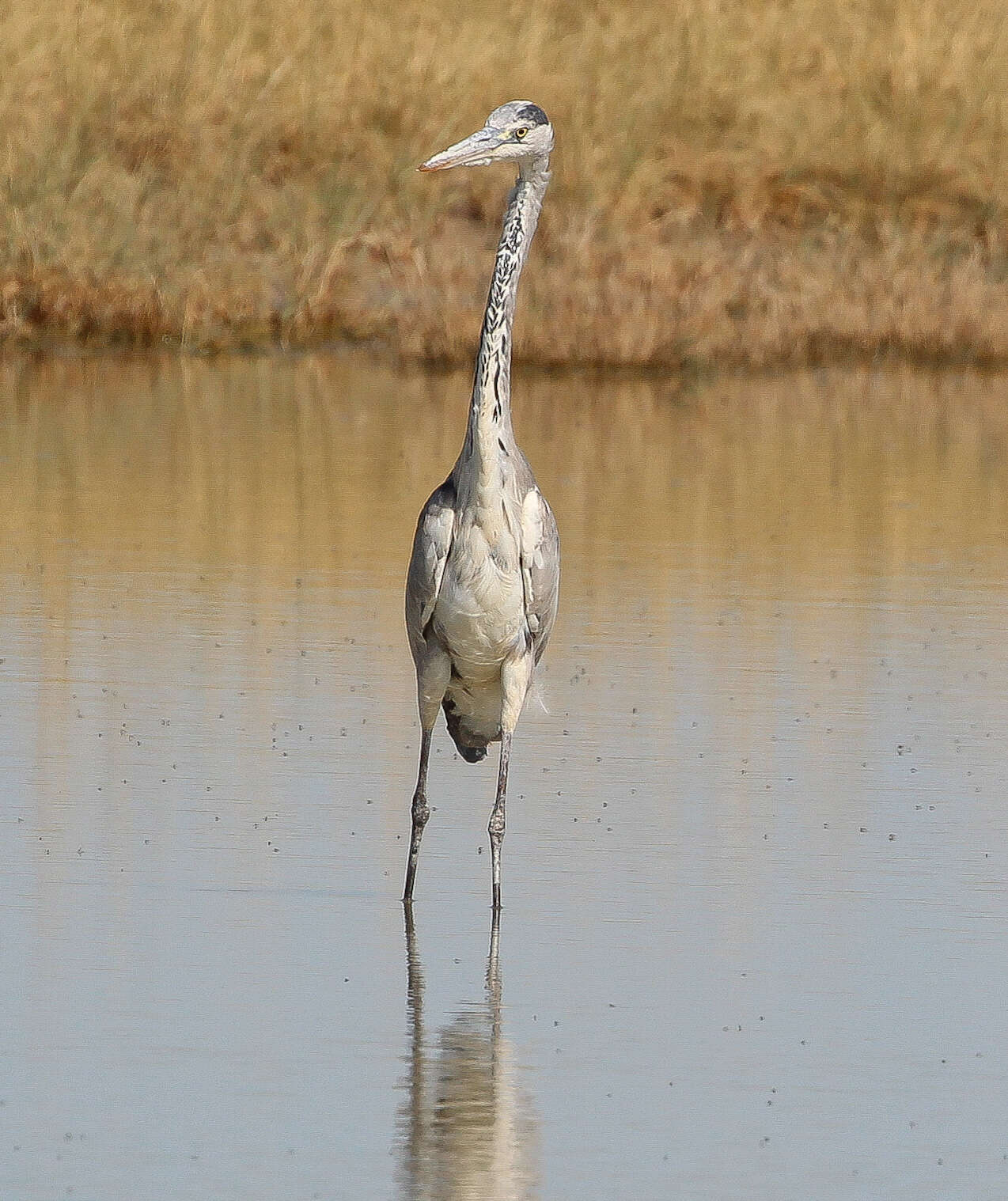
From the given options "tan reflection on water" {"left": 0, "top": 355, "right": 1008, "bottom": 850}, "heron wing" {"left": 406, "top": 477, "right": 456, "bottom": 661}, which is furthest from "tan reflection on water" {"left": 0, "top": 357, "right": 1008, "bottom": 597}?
"heron wing" {"left": 406, "top": 477, "right": 456, "bottom": 661}

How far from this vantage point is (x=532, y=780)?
8.45 meters

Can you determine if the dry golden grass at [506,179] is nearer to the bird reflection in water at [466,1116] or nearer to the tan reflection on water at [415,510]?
the tan reflection on water at [415,510]

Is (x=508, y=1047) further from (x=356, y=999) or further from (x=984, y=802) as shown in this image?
(x=984, y=802)

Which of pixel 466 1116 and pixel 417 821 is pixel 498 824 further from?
pixel 466 1116

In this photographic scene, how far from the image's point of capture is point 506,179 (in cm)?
2347

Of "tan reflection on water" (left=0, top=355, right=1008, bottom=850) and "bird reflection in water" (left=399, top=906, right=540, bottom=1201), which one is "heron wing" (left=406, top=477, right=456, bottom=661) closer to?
→ "tan reflection on water" (left=0, top=355, right=1008, bottom=850)

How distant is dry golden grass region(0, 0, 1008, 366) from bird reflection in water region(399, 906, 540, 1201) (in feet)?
48.2

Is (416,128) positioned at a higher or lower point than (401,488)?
higher

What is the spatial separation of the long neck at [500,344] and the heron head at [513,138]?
50 mm

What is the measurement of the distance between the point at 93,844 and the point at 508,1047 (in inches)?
70.1

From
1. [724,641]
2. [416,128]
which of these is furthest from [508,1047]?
[416,128]

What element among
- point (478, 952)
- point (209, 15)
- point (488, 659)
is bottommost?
point (478, 952)

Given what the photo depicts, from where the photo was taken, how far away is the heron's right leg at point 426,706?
733 centimetres

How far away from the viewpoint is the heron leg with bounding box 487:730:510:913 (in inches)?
277
